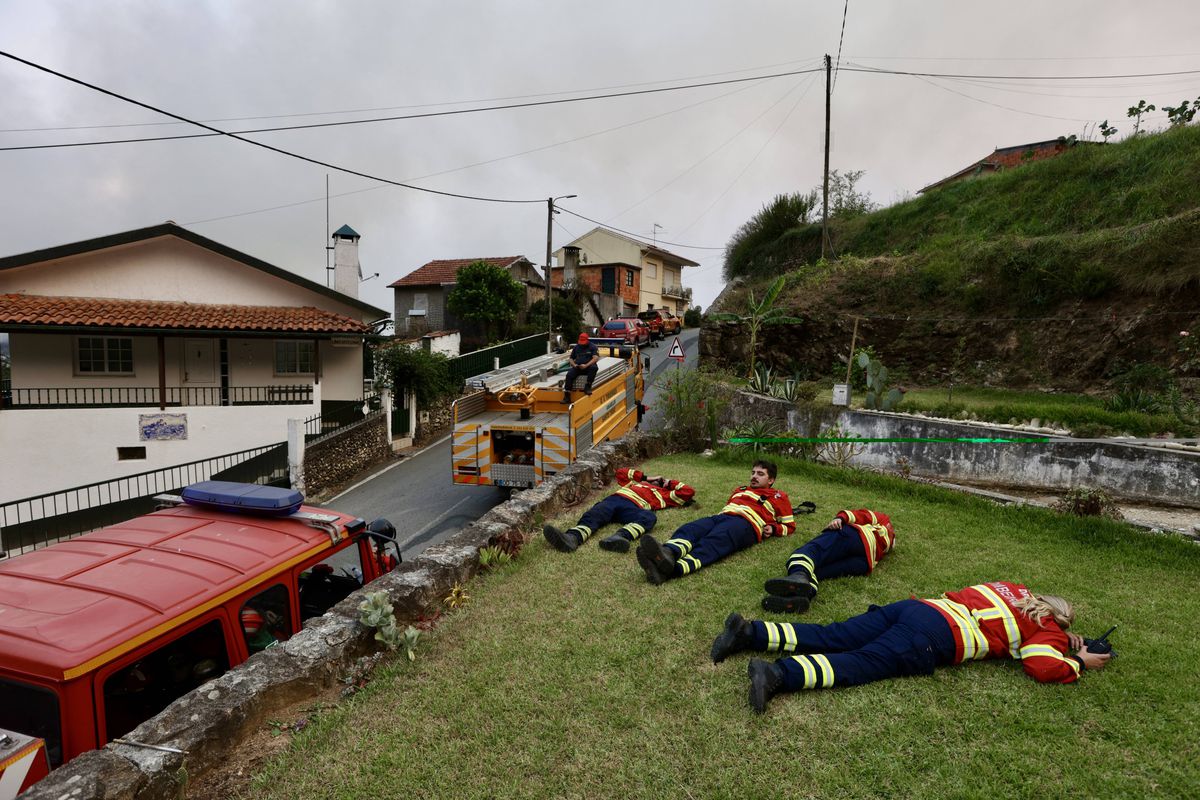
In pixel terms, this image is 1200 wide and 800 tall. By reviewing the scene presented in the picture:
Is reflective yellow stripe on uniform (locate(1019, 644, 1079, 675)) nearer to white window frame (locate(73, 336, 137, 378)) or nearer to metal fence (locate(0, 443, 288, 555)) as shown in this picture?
metal fence (locate(0, 443, 288, 555))

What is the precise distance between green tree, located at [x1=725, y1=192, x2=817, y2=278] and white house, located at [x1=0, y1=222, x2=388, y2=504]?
64.9 feet

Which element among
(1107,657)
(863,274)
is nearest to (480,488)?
(1107,657)

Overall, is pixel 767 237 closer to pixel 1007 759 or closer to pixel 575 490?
pixel 575 490

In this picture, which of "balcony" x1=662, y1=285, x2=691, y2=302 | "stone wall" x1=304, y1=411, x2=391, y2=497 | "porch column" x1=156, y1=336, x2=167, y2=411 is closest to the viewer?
"stone wall" x1=304, y1=411, x2=391, y2=497

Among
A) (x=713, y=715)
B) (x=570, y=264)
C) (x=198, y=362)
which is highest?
(x=570, y=264)

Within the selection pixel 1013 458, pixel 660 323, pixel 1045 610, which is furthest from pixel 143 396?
pixel 660 323

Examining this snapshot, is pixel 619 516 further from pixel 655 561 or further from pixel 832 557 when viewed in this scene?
pixel 832 557

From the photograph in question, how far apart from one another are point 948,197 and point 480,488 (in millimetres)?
21273

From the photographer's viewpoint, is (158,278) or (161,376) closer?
(161,376)

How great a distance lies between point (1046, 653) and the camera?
356 cm

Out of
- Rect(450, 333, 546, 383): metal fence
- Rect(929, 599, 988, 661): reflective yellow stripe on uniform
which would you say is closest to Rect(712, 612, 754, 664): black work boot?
Rect(929, 599, 988, 661): reflective yellow stripe on uniform

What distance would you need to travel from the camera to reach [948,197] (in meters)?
23.7

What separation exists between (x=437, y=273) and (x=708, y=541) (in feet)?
105

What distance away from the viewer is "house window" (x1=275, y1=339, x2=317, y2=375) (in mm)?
18375
